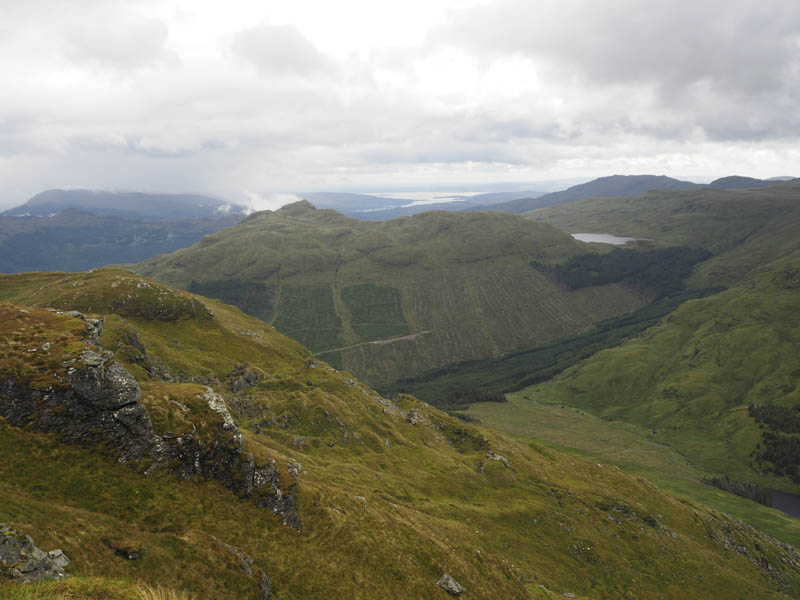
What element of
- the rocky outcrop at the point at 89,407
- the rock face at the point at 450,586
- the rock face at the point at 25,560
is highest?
the rocky outcrop at the point at 89,407

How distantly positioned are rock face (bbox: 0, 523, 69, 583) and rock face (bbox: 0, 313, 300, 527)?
12429 millimetres

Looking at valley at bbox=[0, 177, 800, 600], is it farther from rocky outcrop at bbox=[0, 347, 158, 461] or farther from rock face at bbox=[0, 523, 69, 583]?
rock face at bbox=[0, 523, 69, 583]

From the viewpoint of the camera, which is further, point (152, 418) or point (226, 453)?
point (226, 453)

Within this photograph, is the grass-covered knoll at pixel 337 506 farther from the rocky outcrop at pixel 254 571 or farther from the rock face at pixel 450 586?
the rock face at pixel 450 586

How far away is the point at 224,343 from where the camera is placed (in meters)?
115

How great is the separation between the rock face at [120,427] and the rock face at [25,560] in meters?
12.4

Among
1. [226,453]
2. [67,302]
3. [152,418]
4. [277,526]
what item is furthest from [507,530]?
[67,302]

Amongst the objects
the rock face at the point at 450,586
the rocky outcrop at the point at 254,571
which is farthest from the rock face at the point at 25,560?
the rock face at the point at 450,586

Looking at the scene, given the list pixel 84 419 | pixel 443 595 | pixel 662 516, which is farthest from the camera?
pixel 662 516

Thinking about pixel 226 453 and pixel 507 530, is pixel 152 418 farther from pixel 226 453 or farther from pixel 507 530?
pixel 507 530

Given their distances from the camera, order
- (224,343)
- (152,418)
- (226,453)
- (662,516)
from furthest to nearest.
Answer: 1. (224,343)
2. (662,516)
3. (226,453)
4. (152,418)

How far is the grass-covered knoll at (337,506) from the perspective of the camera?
29.4m

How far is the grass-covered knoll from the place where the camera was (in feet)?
96.5

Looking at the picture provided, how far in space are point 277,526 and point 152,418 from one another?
633 inches
